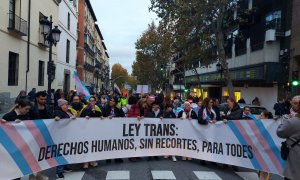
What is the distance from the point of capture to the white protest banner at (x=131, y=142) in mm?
→ 7203

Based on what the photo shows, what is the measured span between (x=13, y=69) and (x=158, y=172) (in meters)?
16.4

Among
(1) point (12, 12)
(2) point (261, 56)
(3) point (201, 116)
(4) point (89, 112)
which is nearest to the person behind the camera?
(4) point (89, 112)

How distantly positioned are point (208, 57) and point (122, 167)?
24.0 metres

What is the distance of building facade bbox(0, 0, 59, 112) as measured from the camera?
803 inches

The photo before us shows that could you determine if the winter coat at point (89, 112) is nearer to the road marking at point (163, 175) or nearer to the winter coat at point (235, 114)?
the road marking at point (163, 175)

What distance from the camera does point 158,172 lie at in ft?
28.8

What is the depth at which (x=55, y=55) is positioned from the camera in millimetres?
32344

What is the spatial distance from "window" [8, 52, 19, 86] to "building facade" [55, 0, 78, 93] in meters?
9.78

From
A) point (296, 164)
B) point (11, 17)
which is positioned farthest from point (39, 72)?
point (296, 164)

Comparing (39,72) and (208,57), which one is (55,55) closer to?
(39,72)

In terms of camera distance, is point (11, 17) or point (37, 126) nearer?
point (37, 126)

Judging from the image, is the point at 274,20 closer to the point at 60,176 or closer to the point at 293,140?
the point at 60,176

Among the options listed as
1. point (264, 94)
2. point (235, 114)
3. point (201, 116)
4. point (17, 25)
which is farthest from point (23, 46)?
point (264, 94)

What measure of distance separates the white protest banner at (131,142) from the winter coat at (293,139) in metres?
3.25
